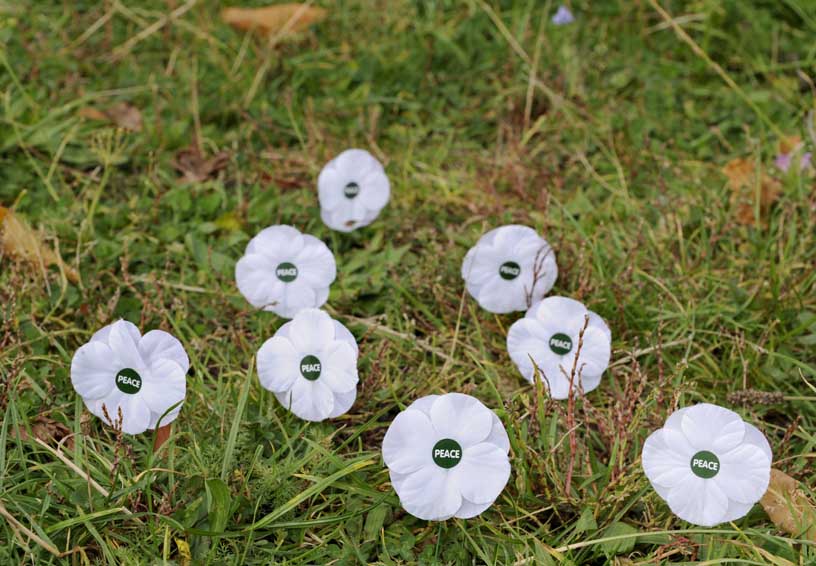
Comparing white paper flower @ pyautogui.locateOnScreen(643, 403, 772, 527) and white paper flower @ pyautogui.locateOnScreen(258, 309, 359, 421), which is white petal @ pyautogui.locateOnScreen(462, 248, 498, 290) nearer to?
white paper flower @ pyautogui.locateOnScreen(258, 309, 359, 421)

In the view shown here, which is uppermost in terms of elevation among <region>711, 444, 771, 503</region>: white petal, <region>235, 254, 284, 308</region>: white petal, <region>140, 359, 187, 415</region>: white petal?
<region>140, 359, 187, 415</region>: white petal

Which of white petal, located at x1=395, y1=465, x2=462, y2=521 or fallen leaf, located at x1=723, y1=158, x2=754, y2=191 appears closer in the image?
white petal, located at x1=395, y1=465, x2=462, y2=521

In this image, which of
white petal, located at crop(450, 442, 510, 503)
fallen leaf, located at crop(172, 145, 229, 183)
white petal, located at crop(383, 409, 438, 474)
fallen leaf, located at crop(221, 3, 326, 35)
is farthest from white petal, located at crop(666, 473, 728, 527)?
fallen leaf, located at crop(221, 3, 326, 35)

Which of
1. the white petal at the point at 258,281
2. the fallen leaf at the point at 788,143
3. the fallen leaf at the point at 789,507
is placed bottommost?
the fallen leaf at the point at 788,143

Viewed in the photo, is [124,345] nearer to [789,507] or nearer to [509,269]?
[509,269]

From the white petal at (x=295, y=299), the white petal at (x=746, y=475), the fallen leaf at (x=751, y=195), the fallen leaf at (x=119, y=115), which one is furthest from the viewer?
the fallen leaf at (x=119, y=115)

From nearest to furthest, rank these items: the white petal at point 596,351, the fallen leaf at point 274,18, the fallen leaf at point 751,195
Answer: the white petal at point 596,351
the fallen leaf at point 751,195
the fallen leaf at point 274,18

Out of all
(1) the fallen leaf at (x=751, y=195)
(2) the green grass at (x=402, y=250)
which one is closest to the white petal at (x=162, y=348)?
(2) the green grass at (x=402, y=250)

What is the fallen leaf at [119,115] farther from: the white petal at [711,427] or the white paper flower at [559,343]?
the white petal at [711,427]
